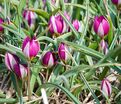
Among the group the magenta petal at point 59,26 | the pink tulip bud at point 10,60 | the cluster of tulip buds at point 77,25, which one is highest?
the magenta petal at point 59,26

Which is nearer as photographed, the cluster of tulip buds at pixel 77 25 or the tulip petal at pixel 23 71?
the tulip petal at pixel 23 71

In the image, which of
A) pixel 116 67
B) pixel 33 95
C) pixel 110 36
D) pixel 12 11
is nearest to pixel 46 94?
pixel 33 95

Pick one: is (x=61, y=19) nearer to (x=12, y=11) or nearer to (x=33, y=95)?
(x=33, y=95)

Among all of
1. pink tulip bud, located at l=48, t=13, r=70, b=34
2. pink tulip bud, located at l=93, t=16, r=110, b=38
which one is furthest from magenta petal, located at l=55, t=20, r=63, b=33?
pink tulip bud, located at l=93, t=16, r=110, b=38

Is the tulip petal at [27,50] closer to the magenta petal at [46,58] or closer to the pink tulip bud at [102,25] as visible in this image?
the magenta petal at [46,58]

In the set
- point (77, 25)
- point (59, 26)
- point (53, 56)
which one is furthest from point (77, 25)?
point (53, 56)

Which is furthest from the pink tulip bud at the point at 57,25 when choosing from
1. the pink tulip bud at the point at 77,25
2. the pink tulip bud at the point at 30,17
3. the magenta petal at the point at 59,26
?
the pink tulip bud at the point at 30,17

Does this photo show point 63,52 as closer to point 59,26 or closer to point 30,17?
point 59,26

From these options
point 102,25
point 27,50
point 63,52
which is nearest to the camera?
point 27,50
